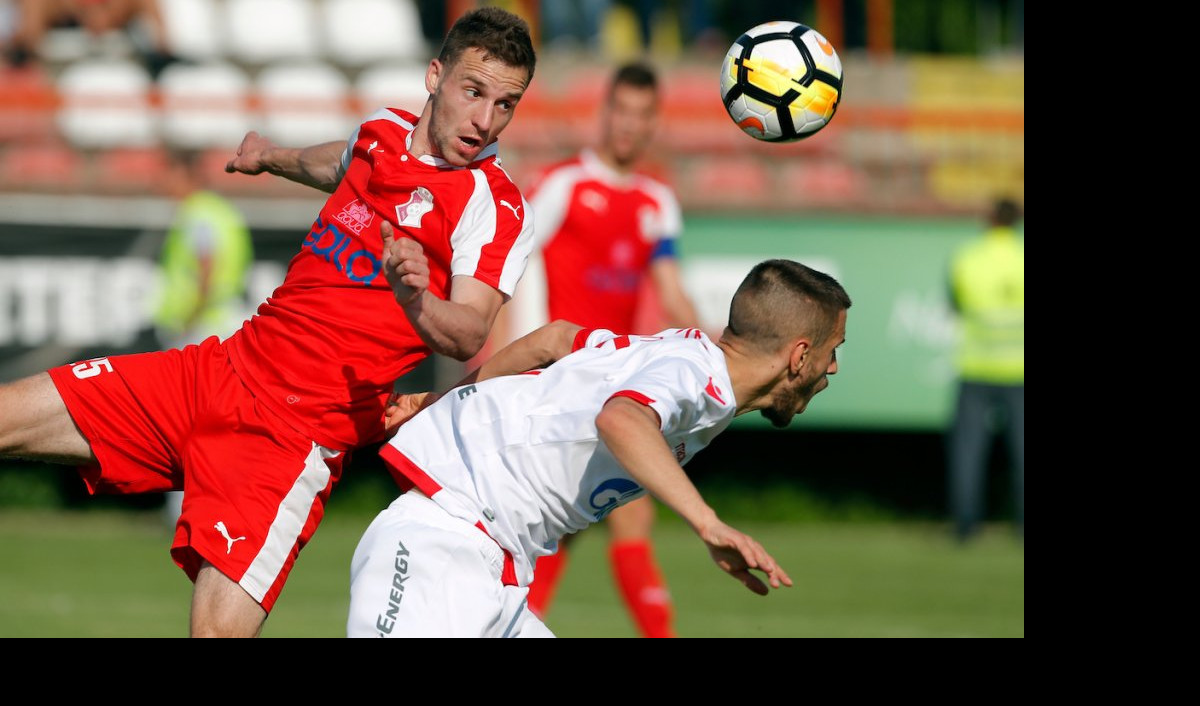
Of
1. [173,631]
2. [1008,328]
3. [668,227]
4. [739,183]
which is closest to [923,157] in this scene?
[739,183]

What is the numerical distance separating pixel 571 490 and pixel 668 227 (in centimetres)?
405

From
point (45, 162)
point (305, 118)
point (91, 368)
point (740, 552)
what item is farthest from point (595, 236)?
point (45, 162)

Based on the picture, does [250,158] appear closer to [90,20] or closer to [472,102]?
[472,102]

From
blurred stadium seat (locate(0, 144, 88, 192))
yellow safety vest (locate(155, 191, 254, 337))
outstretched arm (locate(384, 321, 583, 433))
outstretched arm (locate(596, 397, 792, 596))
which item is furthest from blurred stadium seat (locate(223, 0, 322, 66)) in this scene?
outstretched arm (locate(596, 397, 792, 596))

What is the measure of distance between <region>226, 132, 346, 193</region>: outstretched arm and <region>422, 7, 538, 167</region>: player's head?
576mm

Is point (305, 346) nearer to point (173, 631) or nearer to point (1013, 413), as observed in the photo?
point (173, 631)

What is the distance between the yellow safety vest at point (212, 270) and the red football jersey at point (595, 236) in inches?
178

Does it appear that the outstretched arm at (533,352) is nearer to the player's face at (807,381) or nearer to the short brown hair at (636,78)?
the player's face at (807,381)

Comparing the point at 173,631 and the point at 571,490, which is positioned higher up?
the point at 571,490

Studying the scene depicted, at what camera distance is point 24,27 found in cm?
1684

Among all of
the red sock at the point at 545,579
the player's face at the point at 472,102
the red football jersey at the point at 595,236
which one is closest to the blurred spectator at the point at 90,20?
the red football jersey at the point at 595,236

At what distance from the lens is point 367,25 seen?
18125mm

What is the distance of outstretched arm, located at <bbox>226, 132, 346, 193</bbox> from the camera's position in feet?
16.8

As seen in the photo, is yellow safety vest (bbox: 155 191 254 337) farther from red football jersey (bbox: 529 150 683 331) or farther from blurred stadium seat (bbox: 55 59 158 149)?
red football jersey (bbox: 529 150 683 331)
